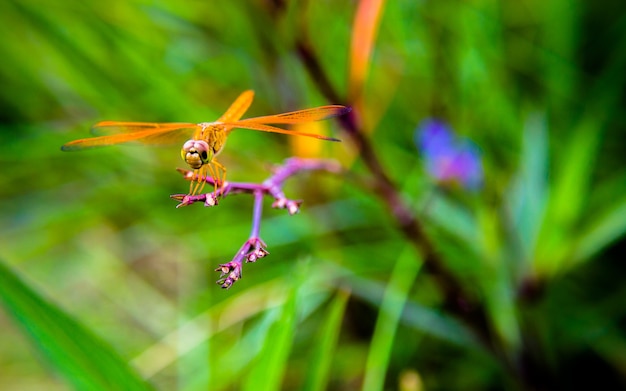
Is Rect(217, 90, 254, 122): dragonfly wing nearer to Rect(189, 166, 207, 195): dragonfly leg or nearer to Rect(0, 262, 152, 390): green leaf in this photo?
Rect(189, 166, 207, 195): dragonfly leg

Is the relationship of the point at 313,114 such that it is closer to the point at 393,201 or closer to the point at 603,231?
the point at 393,201

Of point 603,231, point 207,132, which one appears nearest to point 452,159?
point 603,231

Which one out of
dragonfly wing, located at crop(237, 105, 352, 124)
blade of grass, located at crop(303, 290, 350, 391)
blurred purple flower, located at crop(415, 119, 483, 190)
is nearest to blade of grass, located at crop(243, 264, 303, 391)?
blade of grass, located at crop(303, 290, 350, 391)

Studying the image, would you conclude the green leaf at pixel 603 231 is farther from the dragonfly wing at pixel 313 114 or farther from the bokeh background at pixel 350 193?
the dragonfly wing at pixel 313 114

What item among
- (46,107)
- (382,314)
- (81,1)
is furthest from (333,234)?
(46,107)

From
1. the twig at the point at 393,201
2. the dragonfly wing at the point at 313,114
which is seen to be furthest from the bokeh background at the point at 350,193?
the dragonfly wing at the point at 313,114
